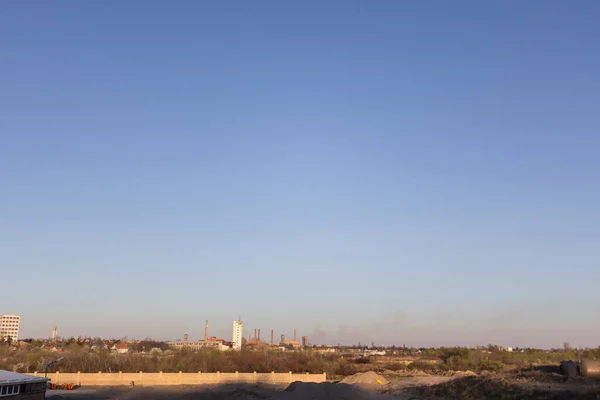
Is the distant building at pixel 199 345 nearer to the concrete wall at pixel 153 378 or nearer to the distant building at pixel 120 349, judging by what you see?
the distant building at pixel 120 349

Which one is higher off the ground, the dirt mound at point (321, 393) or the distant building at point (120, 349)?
the distant building at point (120, 349)

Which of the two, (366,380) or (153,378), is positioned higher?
(153,378)

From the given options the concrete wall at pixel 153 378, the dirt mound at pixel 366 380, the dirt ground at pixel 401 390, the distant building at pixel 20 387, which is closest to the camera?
the distant building at pixel 20 387

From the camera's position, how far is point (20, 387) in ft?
86.1

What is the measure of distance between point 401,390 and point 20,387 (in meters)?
30.4

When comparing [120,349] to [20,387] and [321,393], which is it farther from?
[20,387]

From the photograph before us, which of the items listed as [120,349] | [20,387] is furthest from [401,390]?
[120,349]

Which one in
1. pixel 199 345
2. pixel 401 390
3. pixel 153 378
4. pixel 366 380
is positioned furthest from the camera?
pixel 199 345

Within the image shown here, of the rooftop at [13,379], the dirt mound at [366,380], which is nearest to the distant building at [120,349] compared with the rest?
the dirt mound at [366,380]

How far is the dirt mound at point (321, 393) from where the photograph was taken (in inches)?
1690

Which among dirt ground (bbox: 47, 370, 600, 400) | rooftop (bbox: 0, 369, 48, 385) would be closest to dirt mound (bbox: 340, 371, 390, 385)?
dirt ground (bbox: 47, 370, 600, 400)

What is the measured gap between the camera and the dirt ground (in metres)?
37.2

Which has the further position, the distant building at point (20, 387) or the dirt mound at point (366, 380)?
the dirt mound at point (366, 380)

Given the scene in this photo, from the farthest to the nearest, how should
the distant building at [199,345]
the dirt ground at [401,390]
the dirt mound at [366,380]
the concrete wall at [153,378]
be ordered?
1. the distant building at [199,345]
2. the concrete wall at [153,378]
3. the dirt mound at [366,380]
4. the dirt ground at [401,390]
